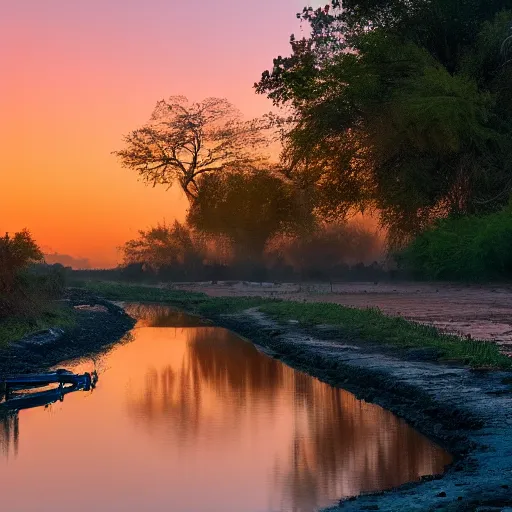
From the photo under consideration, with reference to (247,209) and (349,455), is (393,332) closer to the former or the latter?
(349,455)

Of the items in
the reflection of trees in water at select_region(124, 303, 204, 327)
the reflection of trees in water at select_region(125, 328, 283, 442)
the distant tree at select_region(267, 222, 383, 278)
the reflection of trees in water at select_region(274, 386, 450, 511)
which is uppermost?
the distant tree at select_region(267, 222, 383, 278)

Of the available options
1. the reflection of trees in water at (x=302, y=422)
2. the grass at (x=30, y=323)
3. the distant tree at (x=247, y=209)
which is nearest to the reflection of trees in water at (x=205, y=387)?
the reflection of trees in water at (x=302, y=422)

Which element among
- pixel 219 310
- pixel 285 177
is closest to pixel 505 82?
pixel 219 310

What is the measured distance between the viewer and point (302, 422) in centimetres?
1670

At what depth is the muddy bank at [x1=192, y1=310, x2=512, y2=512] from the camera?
10.4 metres

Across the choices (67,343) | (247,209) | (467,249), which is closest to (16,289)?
(67,343)

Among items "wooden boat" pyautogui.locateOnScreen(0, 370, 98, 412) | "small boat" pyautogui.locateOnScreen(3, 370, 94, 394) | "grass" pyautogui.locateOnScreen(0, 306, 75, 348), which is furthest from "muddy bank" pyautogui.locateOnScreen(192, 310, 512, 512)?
"grass" pyautogui.locateOnScreen(0, 306, 75, 348)

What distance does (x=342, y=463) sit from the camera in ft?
44.0

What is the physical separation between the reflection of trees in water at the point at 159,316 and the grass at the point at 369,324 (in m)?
0.89

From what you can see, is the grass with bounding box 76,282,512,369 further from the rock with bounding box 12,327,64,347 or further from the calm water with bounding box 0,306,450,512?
the rock with bounding box 12,327,64,347

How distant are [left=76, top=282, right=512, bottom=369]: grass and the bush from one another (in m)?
7.95

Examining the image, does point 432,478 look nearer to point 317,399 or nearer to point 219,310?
point 317,399

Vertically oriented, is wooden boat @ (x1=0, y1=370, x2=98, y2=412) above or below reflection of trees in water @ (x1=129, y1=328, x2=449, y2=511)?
above

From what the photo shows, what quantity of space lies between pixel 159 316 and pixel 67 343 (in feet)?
54.7
